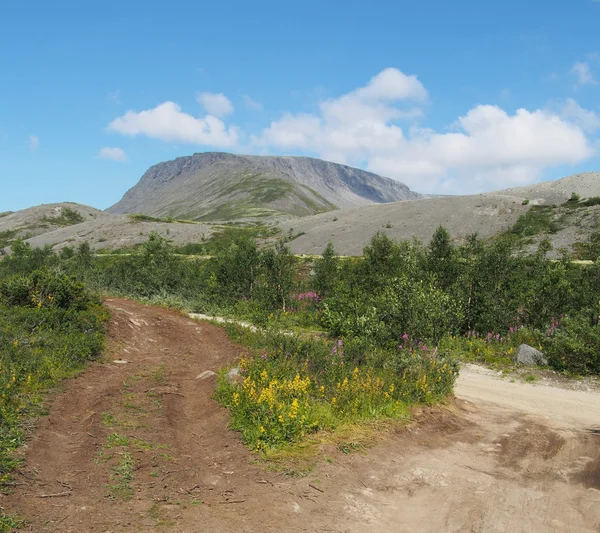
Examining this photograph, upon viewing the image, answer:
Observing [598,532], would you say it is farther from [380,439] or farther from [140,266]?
[140,266]

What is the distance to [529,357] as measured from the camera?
1509 centimetres

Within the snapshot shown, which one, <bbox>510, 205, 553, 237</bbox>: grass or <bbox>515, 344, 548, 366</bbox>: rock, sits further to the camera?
<bbox>510, 205, 553, 237</bbox>: grass

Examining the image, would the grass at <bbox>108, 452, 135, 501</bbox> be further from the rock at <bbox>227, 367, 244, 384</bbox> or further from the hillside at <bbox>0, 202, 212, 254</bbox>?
the hillside at <bbox>0, 202, 212, 254</bbox>

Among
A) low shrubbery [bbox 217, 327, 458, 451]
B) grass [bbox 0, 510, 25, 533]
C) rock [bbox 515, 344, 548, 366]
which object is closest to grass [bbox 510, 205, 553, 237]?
rock [bbox 515, 344, 548, 366]

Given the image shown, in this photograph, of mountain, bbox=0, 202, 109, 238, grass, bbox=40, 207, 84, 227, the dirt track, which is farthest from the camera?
grass, bbox=40, 207, 84, 227

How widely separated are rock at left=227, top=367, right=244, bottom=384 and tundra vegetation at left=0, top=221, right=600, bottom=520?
0.21 metres

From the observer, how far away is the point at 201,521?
5.06m

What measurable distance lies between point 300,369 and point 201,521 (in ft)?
17.9

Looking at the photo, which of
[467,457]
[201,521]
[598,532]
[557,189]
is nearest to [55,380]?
[201,521]

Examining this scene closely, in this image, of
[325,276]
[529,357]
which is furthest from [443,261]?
[529,357]

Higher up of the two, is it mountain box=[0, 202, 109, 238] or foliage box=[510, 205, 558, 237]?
mountain box=[0, 202, 109, 238]

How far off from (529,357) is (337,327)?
759 cm

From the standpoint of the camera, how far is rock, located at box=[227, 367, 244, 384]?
9.84 meters

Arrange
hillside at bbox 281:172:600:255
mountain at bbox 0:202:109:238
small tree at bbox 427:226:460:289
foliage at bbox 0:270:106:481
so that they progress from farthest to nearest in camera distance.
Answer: mountain at bbox 0:202:109:238
hillside at bbox 281:172:600:255
small tree at bbox 427:226:460:289
foliage at bbox 0:270:106:481
